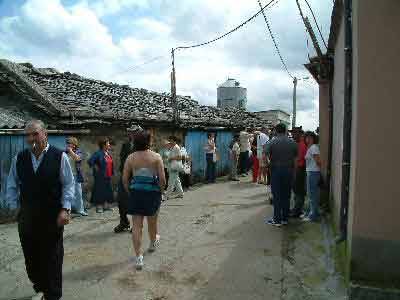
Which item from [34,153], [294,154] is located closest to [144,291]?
[34,153]

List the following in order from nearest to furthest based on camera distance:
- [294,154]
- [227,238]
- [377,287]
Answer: [377,287]
[227,238]
[294,154]

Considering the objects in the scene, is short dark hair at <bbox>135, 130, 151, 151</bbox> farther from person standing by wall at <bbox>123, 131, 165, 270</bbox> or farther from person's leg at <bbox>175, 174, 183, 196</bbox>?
person's leg at <bbox>175, 174, 183, 196</bbox>

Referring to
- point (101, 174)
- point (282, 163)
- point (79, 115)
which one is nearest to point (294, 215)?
point (282, 163)

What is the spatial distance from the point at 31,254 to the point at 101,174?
16.2 feet

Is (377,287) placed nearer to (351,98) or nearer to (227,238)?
(351,98)

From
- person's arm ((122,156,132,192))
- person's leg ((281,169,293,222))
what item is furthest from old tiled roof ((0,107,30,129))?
person's leg ((281,169,293,222))

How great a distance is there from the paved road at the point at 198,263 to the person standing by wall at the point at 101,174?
97 centimetres

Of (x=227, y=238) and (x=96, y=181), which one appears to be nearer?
(x=227, y=238)

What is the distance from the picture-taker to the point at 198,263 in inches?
205

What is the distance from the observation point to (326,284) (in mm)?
4461

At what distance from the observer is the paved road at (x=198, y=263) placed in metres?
4.30

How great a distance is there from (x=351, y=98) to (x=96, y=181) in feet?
20.6

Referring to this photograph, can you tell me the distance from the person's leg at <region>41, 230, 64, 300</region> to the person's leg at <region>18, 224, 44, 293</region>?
0.23 feet

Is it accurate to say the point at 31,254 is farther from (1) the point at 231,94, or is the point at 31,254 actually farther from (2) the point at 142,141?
(1) the point at 231,94
